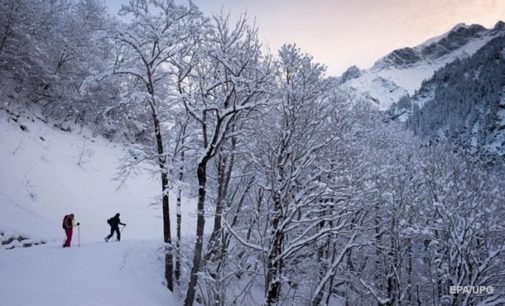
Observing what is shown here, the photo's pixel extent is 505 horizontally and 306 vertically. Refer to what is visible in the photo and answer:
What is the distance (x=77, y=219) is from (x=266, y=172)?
1307 cm

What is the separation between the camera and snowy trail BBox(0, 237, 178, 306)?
308 inches

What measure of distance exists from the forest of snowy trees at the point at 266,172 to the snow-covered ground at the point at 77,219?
1.63 m

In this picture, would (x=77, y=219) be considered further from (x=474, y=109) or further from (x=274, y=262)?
(x=474, y=109)

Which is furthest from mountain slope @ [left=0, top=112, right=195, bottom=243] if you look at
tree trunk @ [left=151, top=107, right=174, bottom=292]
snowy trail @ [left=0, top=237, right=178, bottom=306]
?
snowy trail @ [left=0, top=237, right=178, bottom=306]

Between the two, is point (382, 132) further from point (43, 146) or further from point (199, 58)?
point (43, 146)

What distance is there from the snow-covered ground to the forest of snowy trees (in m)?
1.63

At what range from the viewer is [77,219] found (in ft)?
56.7

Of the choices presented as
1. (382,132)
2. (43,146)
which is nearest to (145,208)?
(43,146)

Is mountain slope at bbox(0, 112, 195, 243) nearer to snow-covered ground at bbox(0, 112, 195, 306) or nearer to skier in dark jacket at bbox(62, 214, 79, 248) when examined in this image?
snow-covered ground at bbox(0, 112, 195, 306)

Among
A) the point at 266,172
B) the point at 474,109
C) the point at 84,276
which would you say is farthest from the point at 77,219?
the point at 474,109

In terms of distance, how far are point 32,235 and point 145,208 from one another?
362 inches

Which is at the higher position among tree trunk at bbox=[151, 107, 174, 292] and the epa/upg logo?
tree trunk at bbox=[151, 107, 174, 292]

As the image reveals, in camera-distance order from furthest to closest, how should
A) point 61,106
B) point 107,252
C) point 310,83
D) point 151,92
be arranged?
point 61,106 → point 107,252 → point 151,92 → point 310,83

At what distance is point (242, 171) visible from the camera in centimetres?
1400
